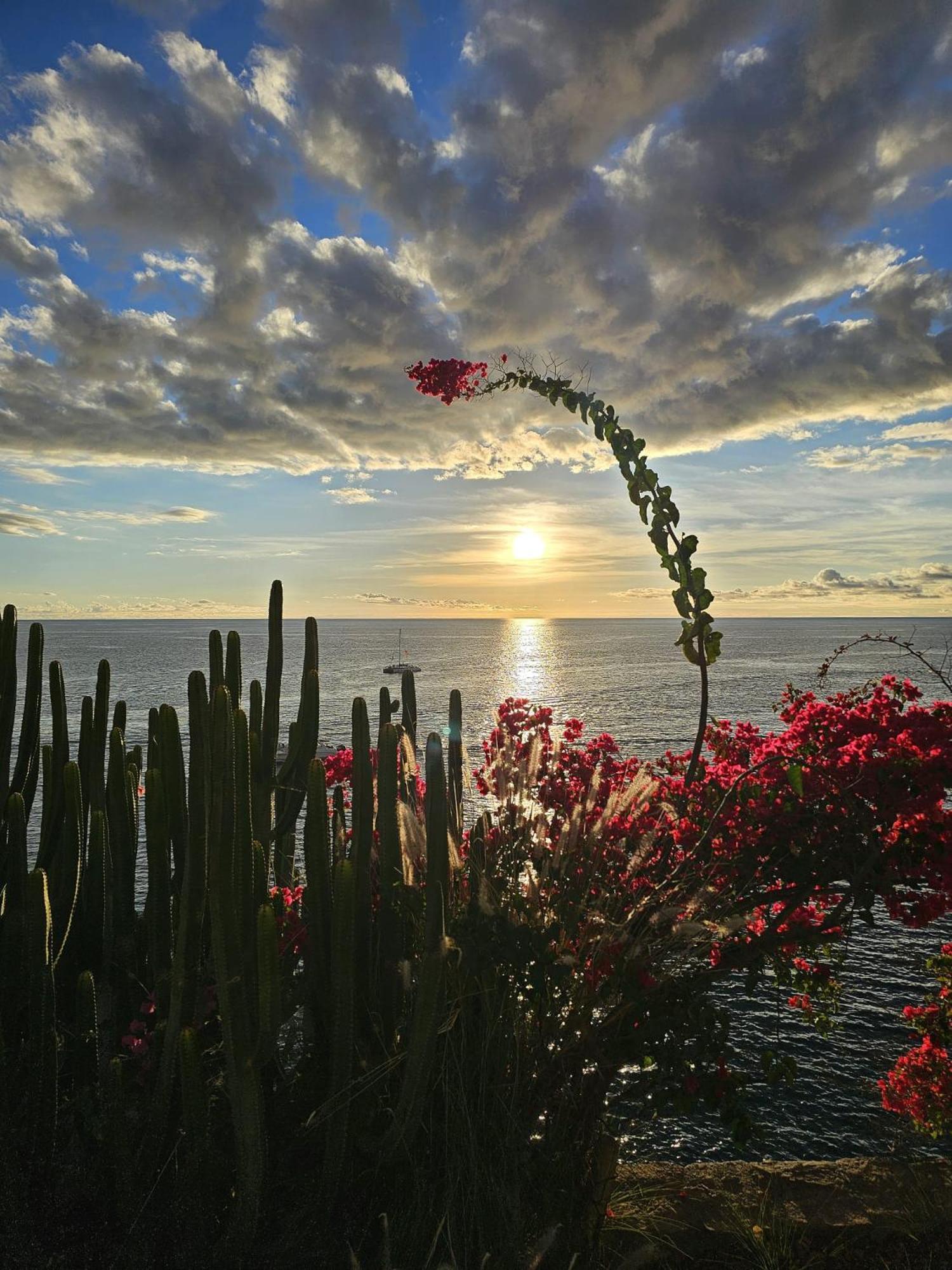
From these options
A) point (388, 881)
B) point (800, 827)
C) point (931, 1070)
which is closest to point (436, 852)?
point (388, 881)

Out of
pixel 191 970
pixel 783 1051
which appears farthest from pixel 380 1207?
pixel 783 1051

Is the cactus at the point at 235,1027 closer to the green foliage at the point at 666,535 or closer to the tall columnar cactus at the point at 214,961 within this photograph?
the tall columnar cactus at the point at 214,961

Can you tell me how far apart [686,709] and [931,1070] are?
43.5 m

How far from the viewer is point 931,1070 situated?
4656 millimetres

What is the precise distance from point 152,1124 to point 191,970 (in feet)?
1.91

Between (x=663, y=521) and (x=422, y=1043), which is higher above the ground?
(x=663, y=521)

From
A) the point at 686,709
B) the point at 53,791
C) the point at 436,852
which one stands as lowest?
the point at 686,709

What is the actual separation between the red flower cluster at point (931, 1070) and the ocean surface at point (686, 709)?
0.84 ft

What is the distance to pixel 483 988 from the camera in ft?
10.3

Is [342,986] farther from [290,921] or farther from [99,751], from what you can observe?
[99,751]

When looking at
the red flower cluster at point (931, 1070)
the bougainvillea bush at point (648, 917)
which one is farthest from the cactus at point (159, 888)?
the red flower cluster at point (931, 1070)

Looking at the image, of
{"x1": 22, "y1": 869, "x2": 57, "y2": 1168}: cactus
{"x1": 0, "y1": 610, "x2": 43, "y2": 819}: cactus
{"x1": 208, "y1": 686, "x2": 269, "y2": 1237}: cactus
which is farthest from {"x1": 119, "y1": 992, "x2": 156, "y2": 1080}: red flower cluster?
{"x1": 0, "y1": 610, "x2": 43, "y2": 819}: cactus

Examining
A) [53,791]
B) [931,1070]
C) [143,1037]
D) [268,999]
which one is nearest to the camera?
[268,999]

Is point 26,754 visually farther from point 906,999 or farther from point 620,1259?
point 906,999
